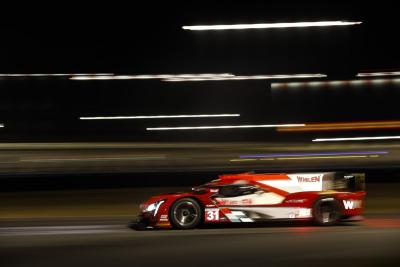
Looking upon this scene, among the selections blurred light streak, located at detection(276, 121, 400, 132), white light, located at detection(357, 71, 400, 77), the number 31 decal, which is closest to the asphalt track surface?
the number 31 decal

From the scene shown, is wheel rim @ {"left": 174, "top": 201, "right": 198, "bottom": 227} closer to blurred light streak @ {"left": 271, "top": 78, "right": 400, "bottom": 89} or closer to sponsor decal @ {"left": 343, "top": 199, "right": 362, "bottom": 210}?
sponsor decal @ {"left": 343, "top": 199, "right": 362, "bottom": 210}

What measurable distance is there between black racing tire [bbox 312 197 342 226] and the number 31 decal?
5.30 feet

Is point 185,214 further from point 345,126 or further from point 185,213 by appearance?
point 345,126

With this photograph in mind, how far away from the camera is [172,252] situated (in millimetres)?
7059

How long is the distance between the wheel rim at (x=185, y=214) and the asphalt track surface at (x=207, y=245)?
25 centimetres

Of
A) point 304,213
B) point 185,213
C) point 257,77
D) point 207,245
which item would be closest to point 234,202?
point 185,213

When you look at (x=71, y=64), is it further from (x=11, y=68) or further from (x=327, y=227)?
(x=327, y=227)

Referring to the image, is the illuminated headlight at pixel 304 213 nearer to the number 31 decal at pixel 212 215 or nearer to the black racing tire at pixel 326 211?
the black racing tire at pixel 326 211

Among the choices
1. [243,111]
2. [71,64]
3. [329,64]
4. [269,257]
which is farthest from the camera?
[243,111]

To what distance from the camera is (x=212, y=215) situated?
948 centimetres

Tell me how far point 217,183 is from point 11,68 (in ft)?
43.7

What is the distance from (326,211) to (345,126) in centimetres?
1720

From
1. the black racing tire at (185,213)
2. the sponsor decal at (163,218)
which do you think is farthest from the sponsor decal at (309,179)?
the sponsor decal at (163,218)

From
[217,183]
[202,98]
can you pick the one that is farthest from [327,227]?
[202,98]
